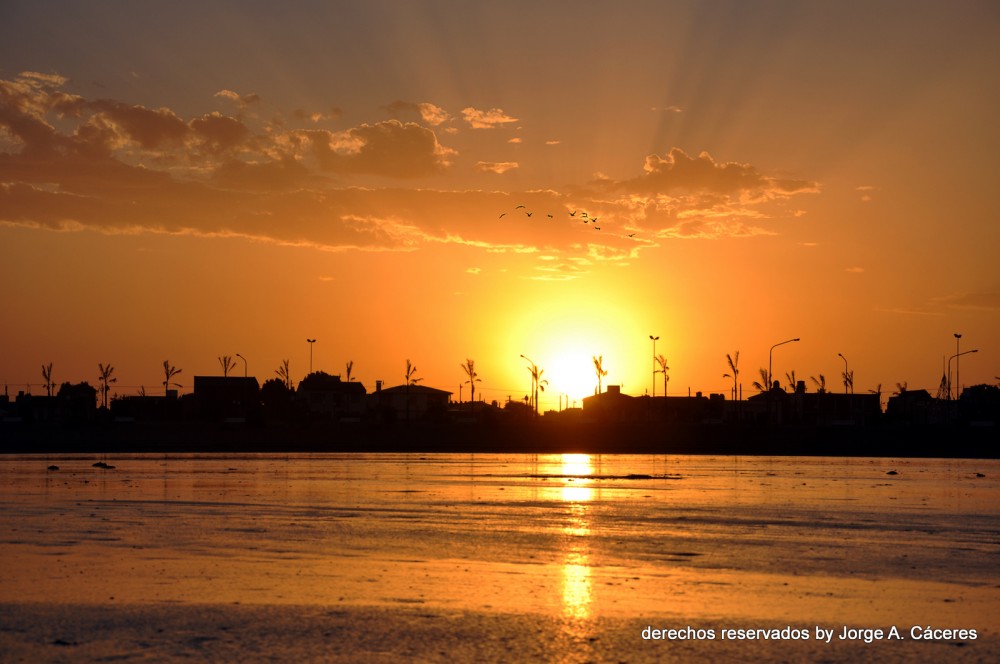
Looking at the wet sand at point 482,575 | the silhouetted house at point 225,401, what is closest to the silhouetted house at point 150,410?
the silhouetted house at point 225,401

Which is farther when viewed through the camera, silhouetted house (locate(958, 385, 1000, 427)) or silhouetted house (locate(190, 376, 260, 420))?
silhouetted house (locate(190, 376, 260, 420))

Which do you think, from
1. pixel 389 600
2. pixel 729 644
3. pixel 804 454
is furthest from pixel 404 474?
pixel 804 454

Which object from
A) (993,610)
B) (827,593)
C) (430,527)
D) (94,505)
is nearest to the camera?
(993,610)

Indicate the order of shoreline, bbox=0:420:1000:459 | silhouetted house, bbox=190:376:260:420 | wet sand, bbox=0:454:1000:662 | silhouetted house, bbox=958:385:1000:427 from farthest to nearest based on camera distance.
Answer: silhouetted house, bbox=190:376:260:420, silhouetted house, bbox=958:385:1000:427, shoreline, bbox=0:420:1000:459, wet sand, bbox=0:454:1000:662

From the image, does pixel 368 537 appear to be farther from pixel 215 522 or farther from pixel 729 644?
pixel 729 644

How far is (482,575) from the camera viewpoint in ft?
66.3

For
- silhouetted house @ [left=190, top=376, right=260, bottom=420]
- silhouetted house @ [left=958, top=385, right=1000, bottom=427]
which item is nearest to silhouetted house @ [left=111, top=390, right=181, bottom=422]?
silhouetted house @ [left=190, top=376, right=260, bottom=420]

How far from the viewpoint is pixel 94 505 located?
3403 centimetres

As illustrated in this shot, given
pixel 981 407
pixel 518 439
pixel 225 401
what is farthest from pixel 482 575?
pixel 981 407

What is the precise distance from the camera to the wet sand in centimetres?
1465

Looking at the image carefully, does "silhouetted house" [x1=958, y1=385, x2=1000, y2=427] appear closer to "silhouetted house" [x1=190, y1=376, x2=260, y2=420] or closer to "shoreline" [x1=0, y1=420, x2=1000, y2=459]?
"shoreline" [x1=0, y1=420, x2=1000, y2=459]

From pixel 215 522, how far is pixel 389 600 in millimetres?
12766

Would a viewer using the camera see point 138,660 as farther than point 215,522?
No

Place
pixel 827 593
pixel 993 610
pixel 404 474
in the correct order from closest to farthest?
pixel 993 610, pixel 827 593, pixel 404 474
